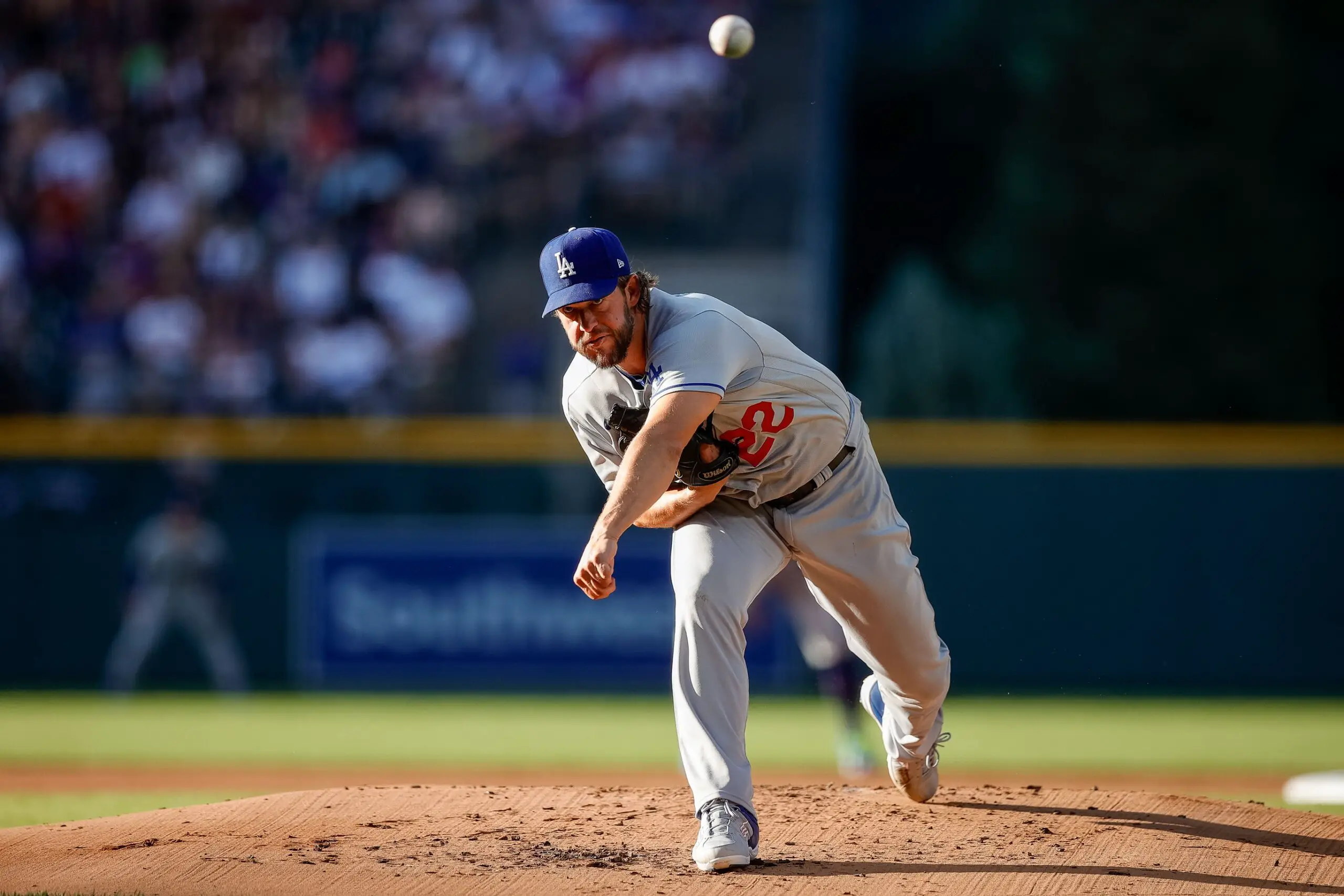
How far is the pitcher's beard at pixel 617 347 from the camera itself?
3.97 metres

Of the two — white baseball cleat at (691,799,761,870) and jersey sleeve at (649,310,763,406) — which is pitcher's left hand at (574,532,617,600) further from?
white baseball cleat at (691,799,761,870)

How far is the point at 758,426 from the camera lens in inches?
164

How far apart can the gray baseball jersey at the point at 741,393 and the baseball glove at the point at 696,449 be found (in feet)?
0.08

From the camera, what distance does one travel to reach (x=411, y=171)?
12898mm

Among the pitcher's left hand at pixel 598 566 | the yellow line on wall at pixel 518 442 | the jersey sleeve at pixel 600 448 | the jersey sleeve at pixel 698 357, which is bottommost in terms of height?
the yellow line on wall at pixel 518 442

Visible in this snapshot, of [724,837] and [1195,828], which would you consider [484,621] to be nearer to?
[1195,828]

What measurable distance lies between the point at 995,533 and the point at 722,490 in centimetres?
682

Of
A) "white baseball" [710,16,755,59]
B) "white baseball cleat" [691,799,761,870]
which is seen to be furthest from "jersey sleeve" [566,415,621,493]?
"white baseball" [710,16,755,59]

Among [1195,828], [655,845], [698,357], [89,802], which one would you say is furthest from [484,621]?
[698,357]

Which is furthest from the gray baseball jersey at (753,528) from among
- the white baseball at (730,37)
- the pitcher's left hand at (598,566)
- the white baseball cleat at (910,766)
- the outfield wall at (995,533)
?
the outfield wall at (995,533)

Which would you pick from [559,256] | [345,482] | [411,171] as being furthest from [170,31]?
[559,256]

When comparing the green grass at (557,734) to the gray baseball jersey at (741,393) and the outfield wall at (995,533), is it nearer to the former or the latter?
the outfield wall at (995,533)

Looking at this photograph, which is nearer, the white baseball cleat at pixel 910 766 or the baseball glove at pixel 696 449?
the baseball glove at pixel 696 449

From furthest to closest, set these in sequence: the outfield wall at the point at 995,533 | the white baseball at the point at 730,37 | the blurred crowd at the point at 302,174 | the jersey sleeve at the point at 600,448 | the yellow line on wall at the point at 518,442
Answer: the blurred crowd at the point at 302,174
the yellow line on wall at the point at 518,442
the outfield wall at the point at 995,533
the white baseball at the point at 730,37
the jersey sleeve at the point at 600,448
